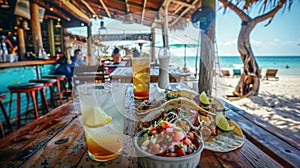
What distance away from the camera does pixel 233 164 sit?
1.67 ft

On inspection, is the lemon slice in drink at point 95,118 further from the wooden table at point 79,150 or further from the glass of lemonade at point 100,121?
the wooden table at point 79,150

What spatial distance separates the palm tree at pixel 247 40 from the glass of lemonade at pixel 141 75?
416cm

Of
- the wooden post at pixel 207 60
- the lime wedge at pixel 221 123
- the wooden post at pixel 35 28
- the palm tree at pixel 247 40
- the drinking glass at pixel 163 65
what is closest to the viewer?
the lime wedge at pixel 221 123

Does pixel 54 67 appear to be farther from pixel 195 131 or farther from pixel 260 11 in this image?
pixel 260 11

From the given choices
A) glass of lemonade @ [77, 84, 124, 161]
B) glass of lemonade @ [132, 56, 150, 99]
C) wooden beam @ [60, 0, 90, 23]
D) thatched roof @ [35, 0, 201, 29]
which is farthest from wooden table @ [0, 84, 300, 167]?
wooden beam @ [60, 0, 90, 23]

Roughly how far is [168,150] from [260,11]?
518cm

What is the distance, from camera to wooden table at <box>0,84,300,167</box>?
51cm

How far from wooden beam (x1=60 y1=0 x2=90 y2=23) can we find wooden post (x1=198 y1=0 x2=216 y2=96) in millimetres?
4192

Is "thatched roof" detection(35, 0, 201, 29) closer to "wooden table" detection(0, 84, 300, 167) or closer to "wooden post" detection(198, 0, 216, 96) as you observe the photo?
"wooden post" detection(198, 0, 216, 96)

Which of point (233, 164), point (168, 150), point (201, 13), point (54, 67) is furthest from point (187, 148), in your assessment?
point (54, 67)

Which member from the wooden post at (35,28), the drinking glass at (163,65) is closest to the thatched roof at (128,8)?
the wooden post at (35,28)

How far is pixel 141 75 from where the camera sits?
3.43 feet

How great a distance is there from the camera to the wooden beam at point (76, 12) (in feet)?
15.2

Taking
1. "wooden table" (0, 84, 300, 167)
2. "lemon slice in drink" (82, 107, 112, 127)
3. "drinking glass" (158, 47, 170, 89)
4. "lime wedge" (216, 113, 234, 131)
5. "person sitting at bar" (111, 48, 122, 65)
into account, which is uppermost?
"person sitting at bar" (111, 48, 122, 65)
